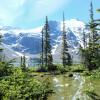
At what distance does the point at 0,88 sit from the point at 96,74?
6.71 m

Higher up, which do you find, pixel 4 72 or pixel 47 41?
pixel 47 41

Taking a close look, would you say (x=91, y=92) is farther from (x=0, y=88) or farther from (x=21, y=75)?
(x=0, y=88)

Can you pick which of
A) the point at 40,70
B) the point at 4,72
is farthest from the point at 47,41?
the point at 4,72

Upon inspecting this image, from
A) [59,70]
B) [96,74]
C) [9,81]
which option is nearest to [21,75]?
[9,81]

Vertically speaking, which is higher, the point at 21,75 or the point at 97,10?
the point at 97,10

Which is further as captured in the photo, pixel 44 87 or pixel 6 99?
pixel 44 87

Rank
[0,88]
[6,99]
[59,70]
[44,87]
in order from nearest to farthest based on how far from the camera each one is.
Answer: [6,99] < [0,88] < [44,87] < [59,70]

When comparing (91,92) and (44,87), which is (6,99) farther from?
(91,92)

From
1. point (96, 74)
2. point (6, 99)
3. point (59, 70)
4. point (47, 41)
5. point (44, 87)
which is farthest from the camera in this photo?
point (47, 41)

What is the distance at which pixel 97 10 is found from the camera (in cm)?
2419

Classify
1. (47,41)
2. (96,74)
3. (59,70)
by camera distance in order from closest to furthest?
1. (96,74)
2. (59,70)
3. (47,41)

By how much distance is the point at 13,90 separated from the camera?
21094 millimetres

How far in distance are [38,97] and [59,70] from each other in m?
74.6

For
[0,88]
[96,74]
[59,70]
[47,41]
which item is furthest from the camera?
[47,41]
